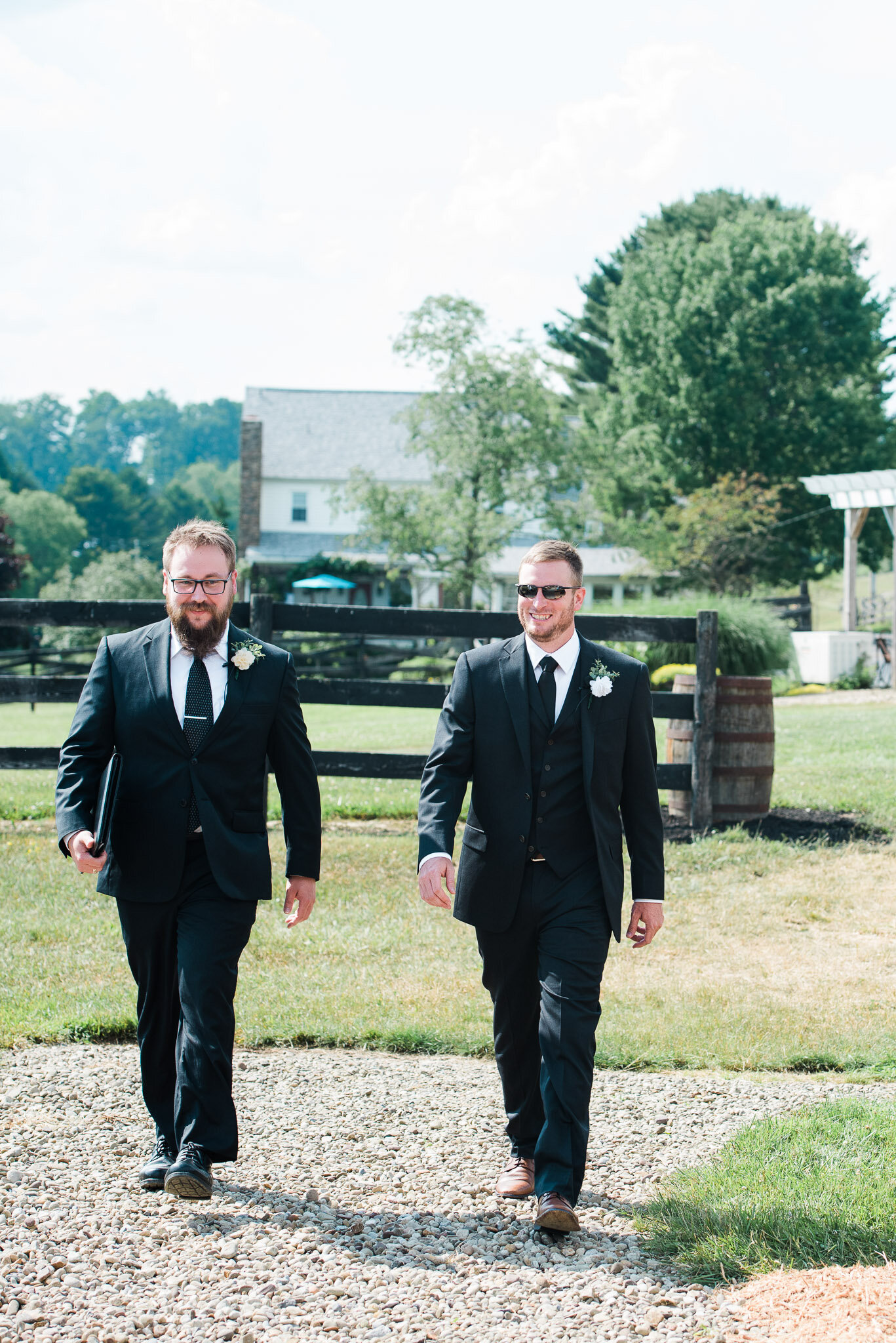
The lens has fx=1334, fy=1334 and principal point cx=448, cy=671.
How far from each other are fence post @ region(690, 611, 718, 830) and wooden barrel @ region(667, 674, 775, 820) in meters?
0.09

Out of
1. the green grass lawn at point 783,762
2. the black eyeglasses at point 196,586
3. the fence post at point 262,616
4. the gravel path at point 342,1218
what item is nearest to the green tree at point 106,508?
the green grass lawn at point 783,762

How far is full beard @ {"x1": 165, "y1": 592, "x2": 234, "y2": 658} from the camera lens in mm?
4156

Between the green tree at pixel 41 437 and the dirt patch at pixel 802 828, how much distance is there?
148 meters

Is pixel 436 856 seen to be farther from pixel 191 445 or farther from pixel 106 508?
pixel 191 445

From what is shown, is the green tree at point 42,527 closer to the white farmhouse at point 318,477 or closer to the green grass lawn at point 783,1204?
the white farmhouse at point 318,477

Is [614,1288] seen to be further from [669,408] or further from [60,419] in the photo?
[60,419]

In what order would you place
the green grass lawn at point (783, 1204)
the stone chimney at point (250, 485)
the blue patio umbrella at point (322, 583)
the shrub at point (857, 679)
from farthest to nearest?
the stone chimney at point (250, 485) → the blue patio umbrella at point (322, 583) → the shrub at point (857, 679) → the green grass lawn at point (783, 1204)

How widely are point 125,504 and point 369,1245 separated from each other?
95.4m

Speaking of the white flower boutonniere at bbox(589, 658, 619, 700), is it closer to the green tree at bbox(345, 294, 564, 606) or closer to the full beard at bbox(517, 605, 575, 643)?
the full beard at bbox(517, 605, 575, 643)

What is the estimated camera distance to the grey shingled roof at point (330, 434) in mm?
49500

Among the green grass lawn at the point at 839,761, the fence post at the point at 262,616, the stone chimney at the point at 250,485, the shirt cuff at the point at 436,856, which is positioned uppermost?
the stone chimney at the point at 250,485

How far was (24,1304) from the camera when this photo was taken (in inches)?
130

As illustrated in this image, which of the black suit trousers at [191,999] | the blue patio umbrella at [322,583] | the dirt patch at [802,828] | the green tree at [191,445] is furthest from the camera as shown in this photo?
the green tree at [191,445]

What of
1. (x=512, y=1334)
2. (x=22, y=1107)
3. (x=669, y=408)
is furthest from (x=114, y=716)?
(x=669, y=408)
